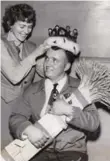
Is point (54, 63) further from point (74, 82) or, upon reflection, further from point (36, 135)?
point (36, 135)

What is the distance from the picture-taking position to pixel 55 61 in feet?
3.88

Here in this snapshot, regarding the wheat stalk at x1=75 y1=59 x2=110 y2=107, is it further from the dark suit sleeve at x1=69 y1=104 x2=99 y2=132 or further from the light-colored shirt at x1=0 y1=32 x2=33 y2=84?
the light-colored shirt at x1=0 y1=32 x2=33 y2=84

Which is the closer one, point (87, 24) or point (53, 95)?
point (53, 95)

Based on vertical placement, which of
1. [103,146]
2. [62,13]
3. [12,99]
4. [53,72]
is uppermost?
[62,13]

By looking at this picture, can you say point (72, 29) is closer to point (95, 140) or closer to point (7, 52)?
point (7, 52)

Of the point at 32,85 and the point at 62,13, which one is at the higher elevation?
the point at 62,13

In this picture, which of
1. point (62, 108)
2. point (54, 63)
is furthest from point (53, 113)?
point (54, 63)

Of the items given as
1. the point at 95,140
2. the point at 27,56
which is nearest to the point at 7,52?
the point at 27,56

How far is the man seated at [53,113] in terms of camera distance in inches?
46.0

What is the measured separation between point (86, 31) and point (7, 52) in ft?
0.88

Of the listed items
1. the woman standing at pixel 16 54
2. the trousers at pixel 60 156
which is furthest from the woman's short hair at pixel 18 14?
the trousers at pixel 60 156

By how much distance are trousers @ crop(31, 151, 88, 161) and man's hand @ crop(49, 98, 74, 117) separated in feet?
0.46

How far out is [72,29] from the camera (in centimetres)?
134

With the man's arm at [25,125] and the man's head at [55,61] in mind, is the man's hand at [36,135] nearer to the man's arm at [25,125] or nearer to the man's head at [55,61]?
the man's arm at [25,125]
